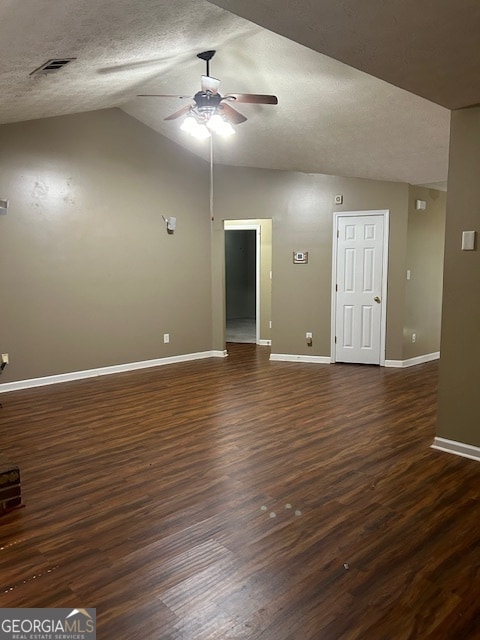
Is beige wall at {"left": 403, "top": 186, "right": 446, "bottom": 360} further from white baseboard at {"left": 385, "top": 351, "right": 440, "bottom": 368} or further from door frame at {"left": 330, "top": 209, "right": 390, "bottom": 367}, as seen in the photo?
door frame at {"left": 330, "top": 209, "right": 390, "bottom": 367}

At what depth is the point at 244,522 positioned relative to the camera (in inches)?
98.0

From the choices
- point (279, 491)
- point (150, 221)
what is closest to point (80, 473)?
point (279, 491)

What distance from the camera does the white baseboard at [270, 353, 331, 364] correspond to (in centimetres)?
664

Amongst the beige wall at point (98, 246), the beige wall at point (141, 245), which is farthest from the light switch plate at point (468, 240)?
the beige wall at point (98, 246)

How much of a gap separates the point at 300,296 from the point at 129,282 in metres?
2.43

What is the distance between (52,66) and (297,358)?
4.79 meters

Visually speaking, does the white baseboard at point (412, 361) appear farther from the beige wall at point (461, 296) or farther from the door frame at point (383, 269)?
the beige wall at point (461, 296)

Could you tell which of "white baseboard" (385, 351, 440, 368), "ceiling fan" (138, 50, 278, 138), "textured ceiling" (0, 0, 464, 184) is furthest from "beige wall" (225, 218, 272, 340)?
"ceiling fan" (138, 50, 278, 138)

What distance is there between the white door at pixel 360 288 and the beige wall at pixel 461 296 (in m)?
2.99

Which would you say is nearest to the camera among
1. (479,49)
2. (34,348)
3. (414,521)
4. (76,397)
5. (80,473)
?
(479,49)

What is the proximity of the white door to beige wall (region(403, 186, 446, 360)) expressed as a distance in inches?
14.6

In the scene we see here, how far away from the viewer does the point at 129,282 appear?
242 inches

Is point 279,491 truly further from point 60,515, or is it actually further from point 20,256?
point 20,256

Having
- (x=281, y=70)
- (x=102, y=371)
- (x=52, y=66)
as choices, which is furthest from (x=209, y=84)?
(x=102, y=371)
